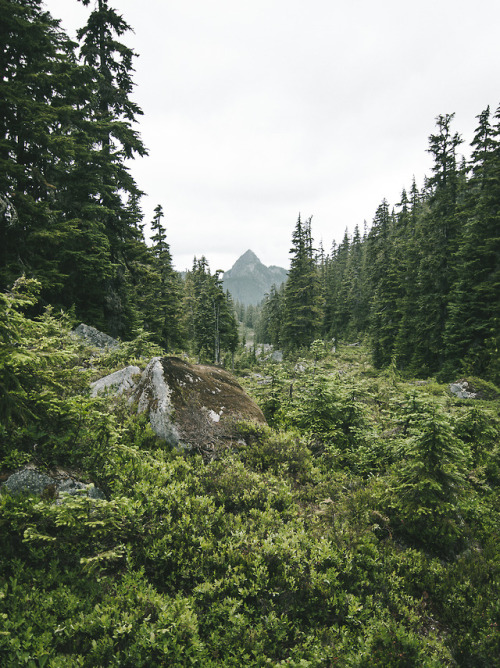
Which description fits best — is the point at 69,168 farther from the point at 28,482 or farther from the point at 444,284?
the point at 444,284

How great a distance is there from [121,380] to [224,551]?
5565 millimetres

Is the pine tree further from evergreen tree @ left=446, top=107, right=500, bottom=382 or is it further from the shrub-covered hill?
evergreen tree @ left=446, top=107, right=500, bottom=382

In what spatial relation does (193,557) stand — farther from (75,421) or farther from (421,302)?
(421,302)

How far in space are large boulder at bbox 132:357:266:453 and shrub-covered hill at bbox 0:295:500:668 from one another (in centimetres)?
41

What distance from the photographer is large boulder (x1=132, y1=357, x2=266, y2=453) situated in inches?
265

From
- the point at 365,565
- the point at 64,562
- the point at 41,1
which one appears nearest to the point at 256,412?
the point at 365,565

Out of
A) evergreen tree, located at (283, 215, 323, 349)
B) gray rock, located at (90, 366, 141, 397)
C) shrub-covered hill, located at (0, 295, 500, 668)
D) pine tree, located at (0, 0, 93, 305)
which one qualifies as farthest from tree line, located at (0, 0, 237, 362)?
evergreen tree, located at (283, 215, 323, 349)

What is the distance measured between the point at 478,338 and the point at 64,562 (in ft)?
84.1

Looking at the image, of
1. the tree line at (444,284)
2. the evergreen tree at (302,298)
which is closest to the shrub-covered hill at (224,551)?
the tree line at (444,284)

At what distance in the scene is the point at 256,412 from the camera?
8742 mm

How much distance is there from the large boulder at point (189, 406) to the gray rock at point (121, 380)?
518mm

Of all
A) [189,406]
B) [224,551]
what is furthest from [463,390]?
[224,551]

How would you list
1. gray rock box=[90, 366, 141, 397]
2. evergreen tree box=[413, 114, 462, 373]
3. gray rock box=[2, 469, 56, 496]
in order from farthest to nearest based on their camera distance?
evergreen tree box=[413, 114, 462, 373] → gray rock box=[90, 366, 141, 397] → gray rock box=[2, 469, 56, 496]

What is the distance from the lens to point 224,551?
427 cm
